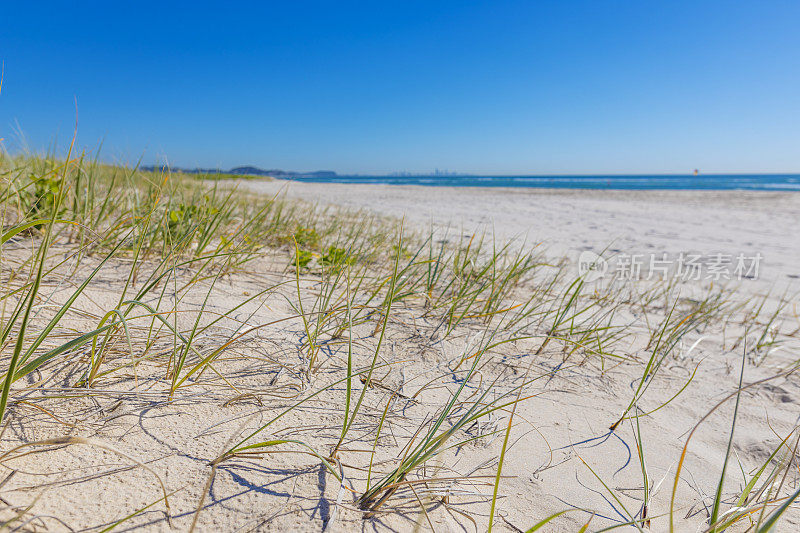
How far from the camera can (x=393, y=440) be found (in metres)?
0.93

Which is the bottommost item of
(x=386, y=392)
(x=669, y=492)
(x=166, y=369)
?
(x=669, y=492)

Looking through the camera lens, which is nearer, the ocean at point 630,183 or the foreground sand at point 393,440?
the foreground sand at point 393,440

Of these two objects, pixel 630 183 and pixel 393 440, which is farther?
pixel 630 183

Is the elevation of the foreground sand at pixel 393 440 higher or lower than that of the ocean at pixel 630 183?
lower

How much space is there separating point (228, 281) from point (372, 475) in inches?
45.6

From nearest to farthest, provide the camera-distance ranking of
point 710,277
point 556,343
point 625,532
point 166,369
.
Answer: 1. point 625,532
2. point 166,369
3. point 556,343
4. point 710,277

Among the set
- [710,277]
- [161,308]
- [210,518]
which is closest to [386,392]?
[210,518]

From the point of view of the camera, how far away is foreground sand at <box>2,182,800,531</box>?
666 millimetres

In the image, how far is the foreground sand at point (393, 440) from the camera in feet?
2.18

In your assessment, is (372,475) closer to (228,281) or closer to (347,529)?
(347,529)

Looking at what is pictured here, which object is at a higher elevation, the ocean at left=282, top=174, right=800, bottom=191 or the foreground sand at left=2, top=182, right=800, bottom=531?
the ocean at left=282, top=174, right=800, bottom=191

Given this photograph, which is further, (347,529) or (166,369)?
(166,369)

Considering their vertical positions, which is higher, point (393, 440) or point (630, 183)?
point (630, 183)

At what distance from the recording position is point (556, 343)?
64.1 inches
